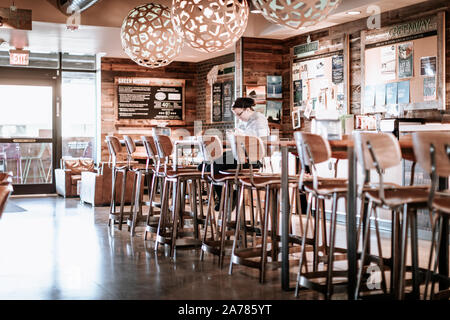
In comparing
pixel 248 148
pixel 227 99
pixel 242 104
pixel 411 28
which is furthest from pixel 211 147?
pixel 227 99

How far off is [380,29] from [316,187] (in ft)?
15.9

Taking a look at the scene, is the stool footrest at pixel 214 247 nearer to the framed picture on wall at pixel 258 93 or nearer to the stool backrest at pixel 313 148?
the stool backrest at pixel 313 148

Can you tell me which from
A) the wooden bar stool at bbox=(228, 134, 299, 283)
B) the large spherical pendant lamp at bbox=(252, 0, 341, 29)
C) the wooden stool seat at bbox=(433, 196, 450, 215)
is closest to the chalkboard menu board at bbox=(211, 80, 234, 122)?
the wooden bar stool at bbox=(228, 134, 299, 283)

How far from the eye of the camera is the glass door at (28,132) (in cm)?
1121

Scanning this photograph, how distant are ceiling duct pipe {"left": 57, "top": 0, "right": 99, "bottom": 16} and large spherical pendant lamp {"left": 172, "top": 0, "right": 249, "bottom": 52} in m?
→ 3.32

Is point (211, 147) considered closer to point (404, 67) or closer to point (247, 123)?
point (247, 123)

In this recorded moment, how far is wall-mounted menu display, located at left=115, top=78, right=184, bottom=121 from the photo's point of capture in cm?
1194

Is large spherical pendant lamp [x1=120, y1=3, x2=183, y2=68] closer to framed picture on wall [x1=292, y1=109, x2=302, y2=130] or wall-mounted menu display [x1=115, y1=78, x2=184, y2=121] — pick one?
framed picture on wall [x1=292, y1=109, x2=302, y2=130]

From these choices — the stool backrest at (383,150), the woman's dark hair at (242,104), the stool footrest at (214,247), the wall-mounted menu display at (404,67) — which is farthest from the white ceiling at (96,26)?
the stool backrest at (383,150)

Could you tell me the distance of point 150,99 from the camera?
12.2 meters

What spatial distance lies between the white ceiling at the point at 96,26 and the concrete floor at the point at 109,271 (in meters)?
3.05

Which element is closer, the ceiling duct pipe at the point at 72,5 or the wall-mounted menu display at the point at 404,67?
the wall-mounted menu display at the point at 404,67
